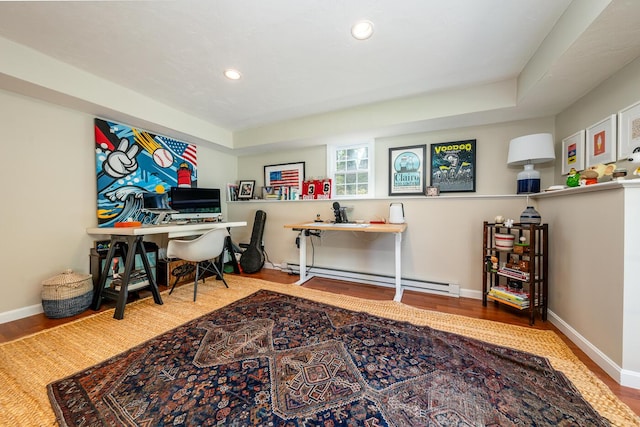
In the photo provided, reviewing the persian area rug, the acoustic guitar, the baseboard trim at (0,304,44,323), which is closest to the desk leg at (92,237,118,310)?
the baseboard trim at (0,304,44,323)

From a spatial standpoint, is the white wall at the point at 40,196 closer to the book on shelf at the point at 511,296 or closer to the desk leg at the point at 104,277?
the desk leg at the point at 104,277

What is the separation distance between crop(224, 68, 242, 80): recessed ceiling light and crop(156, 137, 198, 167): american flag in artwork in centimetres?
164

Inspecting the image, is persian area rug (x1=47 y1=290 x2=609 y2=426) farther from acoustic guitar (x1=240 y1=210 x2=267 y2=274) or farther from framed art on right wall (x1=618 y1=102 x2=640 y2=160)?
acoustic guitar (x1=240 y1=210 x2=267 y2=274)

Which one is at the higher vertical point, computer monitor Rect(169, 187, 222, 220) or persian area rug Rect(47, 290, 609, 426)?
computer monitor Rect(169, 187, 222, 220)

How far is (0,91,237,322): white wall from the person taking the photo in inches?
80.4

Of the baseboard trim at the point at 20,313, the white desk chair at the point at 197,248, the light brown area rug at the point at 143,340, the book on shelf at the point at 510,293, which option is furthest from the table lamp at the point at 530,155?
the baseboard trim at the point at 20,313

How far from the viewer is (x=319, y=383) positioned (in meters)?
1.30

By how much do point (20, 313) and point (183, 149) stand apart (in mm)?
2416

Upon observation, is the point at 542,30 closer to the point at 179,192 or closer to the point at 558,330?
the point at 558,330

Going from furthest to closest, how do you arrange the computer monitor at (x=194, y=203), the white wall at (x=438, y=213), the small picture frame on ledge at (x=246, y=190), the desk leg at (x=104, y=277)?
1. the small picture frame on ledge at (x=246, y=190)
2. the computer monitor at (x=194, y=203)
3. the white wall at (x=438, y=213)
4. the desk leg at (x=104, y=277)

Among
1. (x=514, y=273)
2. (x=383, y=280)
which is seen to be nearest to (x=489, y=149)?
(x=514, y=273)

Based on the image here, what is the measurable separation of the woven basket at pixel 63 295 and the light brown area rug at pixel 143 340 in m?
0.21

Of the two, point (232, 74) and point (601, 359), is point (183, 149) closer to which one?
point (232, 74)

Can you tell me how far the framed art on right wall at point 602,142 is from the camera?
1.61m
